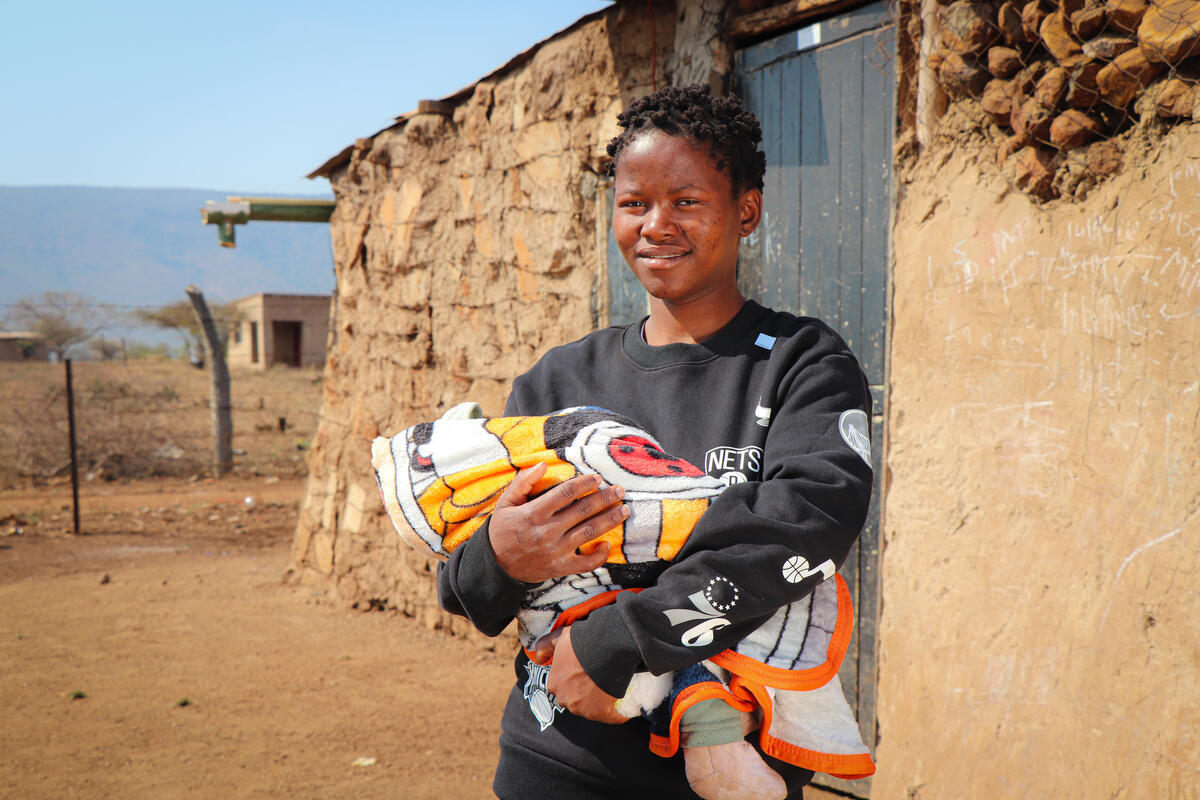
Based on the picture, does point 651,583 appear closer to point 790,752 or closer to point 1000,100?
point 790,752

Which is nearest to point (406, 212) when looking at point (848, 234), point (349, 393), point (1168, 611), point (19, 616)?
point (349, 393)

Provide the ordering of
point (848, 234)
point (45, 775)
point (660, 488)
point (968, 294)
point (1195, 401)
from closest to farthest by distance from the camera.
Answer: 1. point (660, 488)
2. point (1195, 401)
3. point (968, 294)
4. point (848, 234)
5. point (45, 775)

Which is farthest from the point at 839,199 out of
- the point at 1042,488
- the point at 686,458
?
the point at 686,458

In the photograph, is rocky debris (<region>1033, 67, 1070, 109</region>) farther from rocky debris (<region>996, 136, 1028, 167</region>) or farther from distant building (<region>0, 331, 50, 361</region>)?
distant building (<region>0, 331, 50, 361</region>)

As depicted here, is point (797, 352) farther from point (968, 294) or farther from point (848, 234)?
point (848, 234)

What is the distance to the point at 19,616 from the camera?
5.50 meters

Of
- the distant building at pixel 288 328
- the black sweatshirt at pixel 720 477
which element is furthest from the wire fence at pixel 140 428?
the black sweatshirt at pixel 720 477

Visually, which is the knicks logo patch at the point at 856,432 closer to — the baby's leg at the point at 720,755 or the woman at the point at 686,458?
the woman at the point at 686,458

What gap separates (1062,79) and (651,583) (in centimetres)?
188

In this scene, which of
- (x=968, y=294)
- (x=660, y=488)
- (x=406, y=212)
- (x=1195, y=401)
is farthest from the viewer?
(x=406, y=212)

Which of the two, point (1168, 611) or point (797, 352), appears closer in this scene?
point (797, 352)

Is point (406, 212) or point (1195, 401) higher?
point (406, 212)

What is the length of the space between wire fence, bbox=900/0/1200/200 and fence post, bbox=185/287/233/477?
7.85m

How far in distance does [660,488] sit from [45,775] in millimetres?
3616
